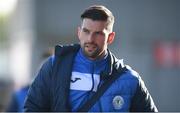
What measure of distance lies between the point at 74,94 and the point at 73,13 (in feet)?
59.0

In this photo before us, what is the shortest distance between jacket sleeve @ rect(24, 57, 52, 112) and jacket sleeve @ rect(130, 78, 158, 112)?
62 centimetres

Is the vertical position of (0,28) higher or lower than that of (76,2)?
lower

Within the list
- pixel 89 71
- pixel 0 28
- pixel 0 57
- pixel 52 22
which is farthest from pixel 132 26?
pixel 0 28

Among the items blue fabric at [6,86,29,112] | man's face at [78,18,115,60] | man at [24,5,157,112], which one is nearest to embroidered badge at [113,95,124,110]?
man at [24,5,157,112]

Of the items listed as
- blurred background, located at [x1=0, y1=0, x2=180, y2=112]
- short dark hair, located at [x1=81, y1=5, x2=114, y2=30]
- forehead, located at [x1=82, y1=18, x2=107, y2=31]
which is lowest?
blurred background, located at [x1=0, y1=0, x2=180, y2=112]

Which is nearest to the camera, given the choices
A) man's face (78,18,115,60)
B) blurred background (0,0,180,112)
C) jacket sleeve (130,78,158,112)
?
man's face (78,18,115,60)

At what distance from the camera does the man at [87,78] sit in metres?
5.74

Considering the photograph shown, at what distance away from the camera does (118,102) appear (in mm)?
5812

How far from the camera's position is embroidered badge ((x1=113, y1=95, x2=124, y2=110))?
5.80 meters

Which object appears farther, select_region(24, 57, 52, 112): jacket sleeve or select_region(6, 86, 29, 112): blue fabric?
select_region(6, 86, 29, 112): blue fabric

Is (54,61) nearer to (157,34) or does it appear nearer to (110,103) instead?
(110,103)

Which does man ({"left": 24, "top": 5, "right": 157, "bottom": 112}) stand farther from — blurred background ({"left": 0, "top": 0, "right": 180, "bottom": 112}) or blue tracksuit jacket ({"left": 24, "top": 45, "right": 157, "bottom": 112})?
blurred background ({"left": 0, "top": 0, "right": 180, "bottom": 112})

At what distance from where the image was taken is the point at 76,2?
23.6 m

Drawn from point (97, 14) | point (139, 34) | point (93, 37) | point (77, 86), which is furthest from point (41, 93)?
point (139, 34)
